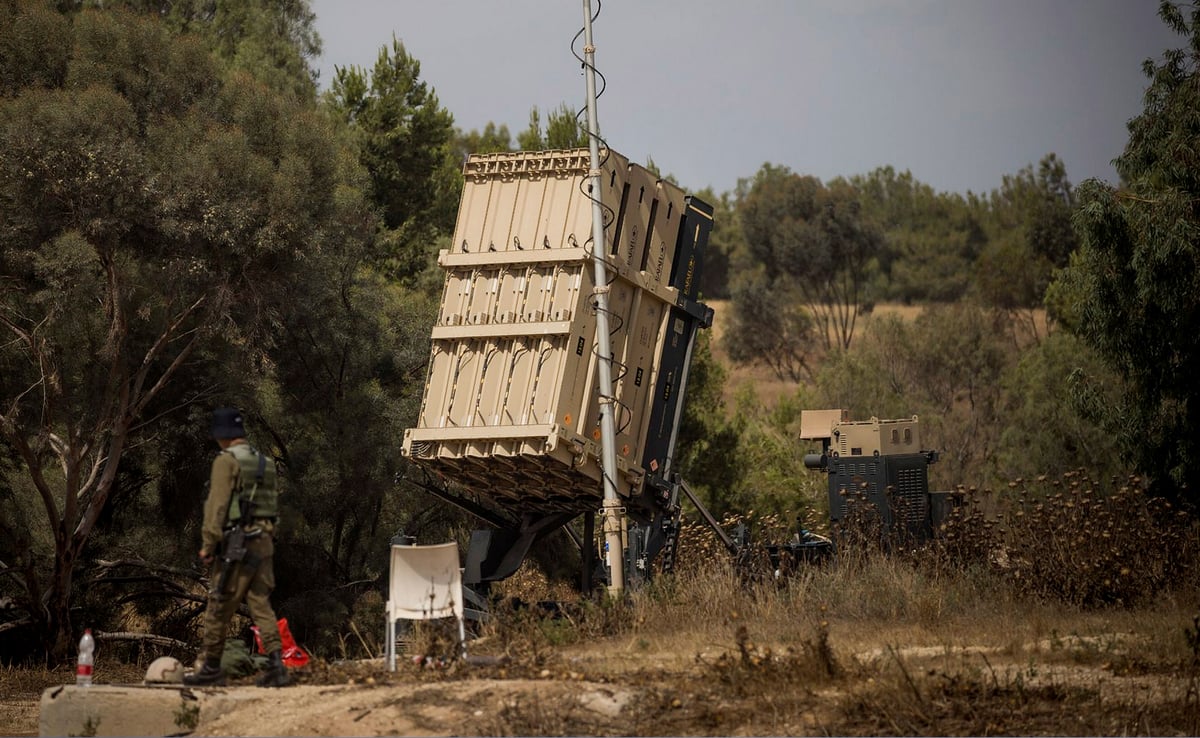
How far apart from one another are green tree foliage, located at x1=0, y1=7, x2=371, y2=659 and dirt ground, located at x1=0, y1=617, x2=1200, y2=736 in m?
9.72

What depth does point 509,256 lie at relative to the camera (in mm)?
14234

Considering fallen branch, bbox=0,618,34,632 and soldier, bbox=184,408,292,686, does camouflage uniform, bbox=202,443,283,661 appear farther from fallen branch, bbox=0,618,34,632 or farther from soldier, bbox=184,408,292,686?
fallen branch, bbox=0,618,34,632

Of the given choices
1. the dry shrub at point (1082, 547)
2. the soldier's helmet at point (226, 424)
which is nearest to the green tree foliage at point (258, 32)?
the dry shrub at point (1082, 547)

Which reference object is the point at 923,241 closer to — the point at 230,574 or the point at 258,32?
the point at 258,32

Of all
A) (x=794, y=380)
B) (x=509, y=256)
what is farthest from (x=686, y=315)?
(x=794, y=380)

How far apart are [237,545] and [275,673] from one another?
38.8 inches

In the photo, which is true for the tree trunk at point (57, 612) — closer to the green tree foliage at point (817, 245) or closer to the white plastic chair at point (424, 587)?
the white plastic chair at point (424, 587)

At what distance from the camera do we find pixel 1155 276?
18906 millimetres

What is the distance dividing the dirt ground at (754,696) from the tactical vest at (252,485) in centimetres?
127

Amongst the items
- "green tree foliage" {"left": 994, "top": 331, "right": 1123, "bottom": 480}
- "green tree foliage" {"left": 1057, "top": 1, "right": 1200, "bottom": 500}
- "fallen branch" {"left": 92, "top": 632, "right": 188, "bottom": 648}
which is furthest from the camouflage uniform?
"green tree foliage" {"left": 994, "top": 331, "right": 1123, "bottom": 480}

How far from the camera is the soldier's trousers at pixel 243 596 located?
969cm

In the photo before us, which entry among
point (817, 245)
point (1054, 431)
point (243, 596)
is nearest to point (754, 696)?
point (243, 596)

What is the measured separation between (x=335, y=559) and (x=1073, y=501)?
12140mm

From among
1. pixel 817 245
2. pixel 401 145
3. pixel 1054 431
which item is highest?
pixel 817 245
